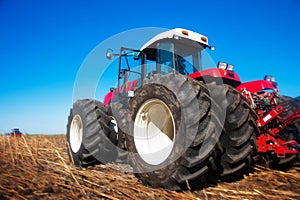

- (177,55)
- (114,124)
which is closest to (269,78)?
(177,55)

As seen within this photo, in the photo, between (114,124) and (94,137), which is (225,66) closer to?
(114,124)

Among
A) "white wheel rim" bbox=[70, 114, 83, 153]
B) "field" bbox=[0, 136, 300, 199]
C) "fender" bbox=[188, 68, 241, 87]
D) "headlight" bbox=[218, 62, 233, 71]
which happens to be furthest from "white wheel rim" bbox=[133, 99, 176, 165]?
"white wheel rim" bbox=[70, 114, 83, 153]

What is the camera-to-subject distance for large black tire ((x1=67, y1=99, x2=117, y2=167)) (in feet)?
15.6

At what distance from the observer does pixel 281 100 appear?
471 cm

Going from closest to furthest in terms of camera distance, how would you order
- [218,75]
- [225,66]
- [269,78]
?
[218,75] < [225,66] < [269,78]

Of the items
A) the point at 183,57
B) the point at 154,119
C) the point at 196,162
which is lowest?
the point at 196,162

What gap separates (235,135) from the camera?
126 inches

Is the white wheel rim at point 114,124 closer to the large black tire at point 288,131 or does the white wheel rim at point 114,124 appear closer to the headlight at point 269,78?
the large black tire at point 288,131

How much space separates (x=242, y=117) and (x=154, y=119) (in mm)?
1294

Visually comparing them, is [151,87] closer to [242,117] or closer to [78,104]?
[242,117]

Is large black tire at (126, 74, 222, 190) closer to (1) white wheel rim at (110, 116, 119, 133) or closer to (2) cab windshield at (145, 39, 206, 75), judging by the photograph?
(2) cab windshield at (145, 39, 206, 75)

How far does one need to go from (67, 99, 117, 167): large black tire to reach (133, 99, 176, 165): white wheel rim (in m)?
1.49

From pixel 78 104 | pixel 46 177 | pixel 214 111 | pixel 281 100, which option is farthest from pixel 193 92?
pixel 78 104

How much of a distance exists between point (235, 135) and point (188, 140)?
34.4 inches
